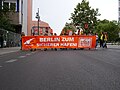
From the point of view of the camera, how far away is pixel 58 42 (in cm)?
3303

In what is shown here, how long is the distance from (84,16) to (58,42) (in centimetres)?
3586

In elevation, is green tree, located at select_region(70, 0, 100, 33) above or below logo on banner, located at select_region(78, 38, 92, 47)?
above

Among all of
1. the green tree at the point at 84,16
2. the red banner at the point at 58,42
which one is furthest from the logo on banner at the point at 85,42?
the green tree at the point at 84,16

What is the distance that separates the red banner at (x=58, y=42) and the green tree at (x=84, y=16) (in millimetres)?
33311

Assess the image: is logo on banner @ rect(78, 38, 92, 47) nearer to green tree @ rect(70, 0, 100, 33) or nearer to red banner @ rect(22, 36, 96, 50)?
red banner @ rect(22, 36, 96, 50)

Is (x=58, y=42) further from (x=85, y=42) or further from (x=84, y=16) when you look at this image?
(x=84, y=16)

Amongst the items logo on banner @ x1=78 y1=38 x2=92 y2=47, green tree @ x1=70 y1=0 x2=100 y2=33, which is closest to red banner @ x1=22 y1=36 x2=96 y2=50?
logo on banner @ x1=78 y1=38 x2=92 y2=47

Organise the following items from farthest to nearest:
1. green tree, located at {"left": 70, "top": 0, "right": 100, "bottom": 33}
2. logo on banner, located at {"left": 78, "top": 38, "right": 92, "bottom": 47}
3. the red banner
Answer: green tree, located at {"left": 70, "top": 0, "right": 100, "bottom": 33}
logo on banner, located at {"left": 78, "top": 38, "right": 92, "bottom": 47}
the red banner

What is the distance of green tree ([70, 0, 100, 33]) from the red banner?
33.3 meters

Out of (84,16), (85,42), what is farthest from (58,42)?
(84,16)

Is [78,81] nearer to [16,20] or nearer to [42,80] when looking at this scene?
[42,80]

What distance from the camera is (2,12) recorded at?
40.0m

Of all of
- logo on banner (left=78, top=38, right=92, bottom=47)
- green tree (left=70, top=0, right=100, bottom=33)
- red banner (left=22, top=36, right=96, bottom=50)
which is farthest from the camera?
green tree (left=70, top=0, right=100, bottom=33)

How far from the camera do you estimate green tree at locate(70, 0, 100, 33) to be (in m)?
67.2
